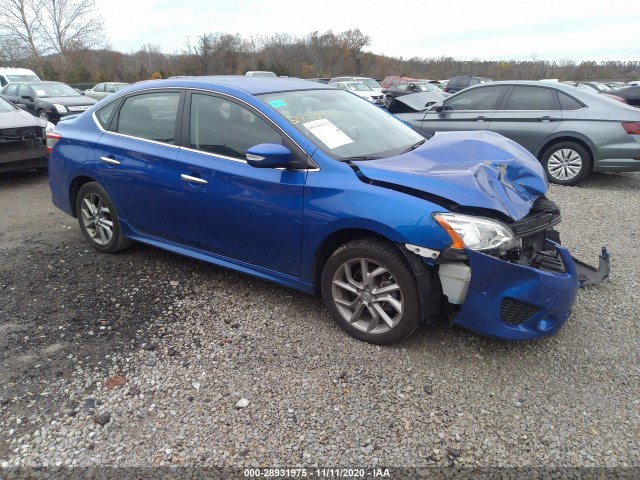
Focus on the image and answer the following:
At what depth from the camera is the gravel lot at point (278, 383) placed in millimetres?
2264

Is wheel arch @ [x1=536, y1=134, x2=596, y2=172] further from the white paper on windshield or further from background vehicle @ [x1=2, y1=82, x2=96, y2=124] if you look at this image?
background vehicle @ [x1=2, y1=82, x2=96, y2=124]

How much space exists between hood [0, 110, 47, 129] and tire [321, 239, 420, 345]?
252 inches

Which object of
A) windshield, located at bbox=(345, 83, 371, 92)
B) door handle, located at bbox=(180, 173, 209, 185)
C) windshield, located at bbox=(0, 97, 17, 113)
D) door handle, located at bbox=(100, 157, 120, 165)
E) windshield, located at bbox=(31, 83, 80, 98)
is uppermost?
windshield, located at bbox=(345, 83, 371, 92)

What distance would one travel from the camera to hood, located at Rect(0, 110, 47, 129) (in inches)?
277

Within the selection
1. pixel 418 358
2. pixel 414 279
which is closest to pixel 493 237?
pixel 414 279

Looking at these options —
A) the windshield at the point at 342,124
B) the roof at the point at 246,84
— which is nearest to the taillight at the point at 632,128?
the windshield at the point at 342,124

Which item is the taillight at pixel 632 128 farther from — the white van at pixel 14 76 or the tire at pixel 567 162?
the white van at pixel 14 76

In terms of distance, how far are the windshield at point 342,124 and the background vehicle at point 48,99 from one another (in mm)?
11953

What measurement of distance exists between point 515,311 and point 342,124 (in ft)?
6.01

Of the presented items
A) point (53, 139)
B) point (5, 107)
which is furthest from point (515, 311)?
point (5, 107)

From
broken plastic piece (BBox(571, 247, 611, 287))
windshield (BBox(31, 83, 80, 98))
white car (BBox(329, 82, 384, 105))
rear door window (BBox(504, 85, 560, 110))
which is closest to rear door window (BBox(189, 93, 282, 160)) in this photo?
broken plastic piece (BBox(571, 247, 611, 287))

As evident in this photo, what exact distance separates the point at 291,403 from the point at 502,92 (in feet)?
22.6

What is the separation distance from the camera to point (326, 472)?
2.14m

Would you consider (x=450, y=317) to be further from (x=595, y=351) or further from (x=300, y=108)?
(x=300, y=108)
